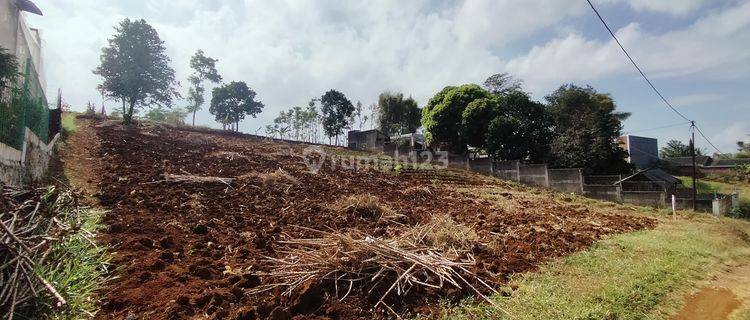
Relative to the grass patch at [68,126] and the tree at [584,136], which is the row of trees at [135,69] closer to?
the grass patch at [68,126]

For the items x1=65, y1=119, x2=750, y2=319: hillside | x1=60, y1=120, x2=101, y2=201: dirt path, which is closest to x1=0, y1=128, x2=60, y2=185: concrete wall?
x1=60, y1=120, x2=101, y2=201: dirt path

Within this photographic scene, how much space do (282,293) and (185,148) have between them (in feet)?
41.4

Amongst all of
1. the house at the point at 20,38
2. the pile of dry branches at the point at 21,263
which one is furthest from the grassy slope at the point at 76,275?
the house at the point at 20,38

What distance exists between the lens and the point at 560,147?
19281mm

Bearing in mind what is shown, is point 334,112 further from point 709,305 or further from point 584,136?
point 709,305

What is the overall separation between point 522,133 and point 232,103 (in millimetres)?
22669

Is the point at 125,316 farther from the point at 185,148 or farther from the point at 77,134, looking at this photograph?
the point at 77,134

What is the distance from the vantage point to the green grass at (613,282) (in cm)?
377

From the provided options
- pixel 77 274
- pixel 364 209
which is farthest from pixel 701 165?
pixel 77 274

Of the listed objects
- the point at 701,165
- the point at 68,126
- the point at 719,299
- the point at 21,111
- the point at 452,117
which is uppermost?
the point at 452,117

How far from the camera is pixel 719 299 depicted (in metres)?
4.83

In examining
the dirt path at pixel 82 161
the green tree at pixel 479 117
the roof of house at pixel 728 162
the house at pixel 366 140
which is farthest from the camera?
the roof of house at pixel 728 162

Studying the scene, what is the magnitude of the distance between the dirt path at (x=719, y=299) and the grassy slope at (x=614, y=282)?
4.3 inches

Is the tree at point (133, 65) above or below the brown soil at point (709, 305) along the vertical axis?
above
